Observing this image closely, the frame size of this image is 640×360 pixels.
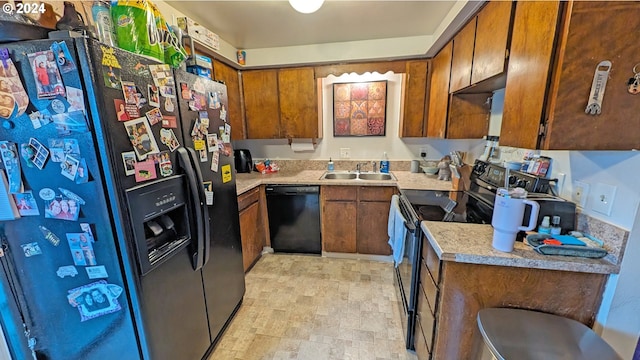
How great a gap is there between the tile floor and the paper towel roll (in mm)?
1392

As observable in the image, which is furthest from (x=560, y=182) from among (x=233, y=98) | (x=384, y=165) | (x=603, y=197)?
(x=233, y=98)

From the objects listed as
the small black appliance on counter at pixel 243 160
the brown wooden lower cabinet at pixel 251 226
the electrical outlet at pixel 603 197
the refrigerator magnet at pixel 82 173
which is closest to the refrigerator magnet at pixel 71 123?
the refrigerator magnet at pixel 82 173

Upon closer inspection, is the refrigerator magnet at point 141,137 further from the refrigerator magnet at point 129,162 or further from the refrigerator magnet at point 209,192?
the refrigerator magnet at point 209,192

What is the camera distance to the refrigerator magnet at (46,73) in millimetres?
819

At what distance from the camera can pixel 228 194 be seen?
1.69 meters

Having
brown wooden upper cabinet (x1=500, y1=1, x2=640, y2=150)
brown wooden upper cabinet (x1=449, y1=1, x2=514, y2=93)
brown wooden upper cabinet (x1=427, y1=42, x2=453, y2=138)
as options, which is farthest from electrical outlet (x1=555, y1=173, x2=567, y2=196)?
brown wooden upper cabinet (x1=427, y1=42, x2=453, y2=138)

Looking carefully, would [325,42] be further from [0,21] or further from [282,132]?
[0,21]

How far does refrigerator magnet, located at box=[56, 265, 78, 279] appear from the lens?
97cm

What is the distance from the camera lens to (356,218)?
2.60 meters

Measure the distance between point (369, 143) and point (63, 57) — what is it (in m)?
2.65

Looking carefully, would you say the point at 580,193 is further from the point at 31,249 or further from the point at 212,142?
the point at 31,249

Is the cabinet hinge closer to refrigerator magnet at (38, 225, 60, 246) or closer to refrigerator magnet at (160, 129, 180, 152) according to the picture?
refrigerator magnet at (160, 129, 180, 152)

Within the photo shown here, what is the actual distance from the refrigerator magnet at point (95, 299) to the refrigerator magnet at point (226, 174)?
799 mm

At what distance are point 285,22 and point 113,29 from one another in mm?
1412
